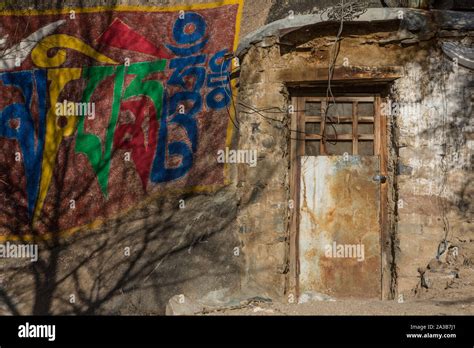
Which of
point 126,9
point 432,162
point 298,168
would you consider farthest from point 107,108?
point 432,162

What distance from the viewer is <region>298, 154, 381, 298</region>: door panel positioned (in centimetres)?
780

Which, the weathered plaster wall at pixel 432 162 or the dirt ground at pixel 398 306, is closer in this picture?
the dirt ground at pixel 398 306

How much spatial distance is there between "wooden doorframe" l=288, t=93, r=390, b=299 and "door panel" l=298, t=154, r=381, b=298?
0.20 ft

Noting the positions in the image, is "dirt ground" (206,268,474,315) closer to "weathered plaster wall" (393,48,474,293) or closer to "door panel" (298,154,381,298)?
"weathered plaster wall" (393,48,474,293)

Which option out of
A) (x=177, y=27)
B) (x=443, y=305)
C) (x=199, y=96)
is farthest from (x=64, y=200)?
(x=443, y=305)

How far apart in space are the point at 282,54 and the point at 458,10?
229 cm

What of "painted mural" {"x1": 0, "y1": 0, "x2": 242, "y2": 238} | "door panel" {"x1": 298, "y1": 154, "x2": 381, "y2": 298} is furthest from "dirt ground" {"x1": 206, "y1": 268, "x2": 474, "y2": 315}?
"painted mural" {"x1": 0, "y1": 0, "x2": 242, "y2": 238}

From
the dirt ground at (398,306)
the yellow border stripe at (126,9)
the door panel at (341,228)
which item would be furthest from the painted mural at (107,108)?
the dirt ground at (398,306)

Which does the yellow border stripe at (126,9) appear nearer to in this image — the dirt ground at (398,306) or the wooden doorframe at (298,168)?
the wooden doorframe at (298,168)

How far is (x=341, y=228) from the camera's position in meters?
7.88

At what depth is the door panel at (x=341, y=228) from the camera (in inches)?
307

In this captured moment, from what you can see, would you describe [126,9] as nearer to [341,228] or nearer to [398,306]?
[341,228]

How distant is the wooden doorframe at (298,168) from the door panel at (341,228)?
0.06 m
